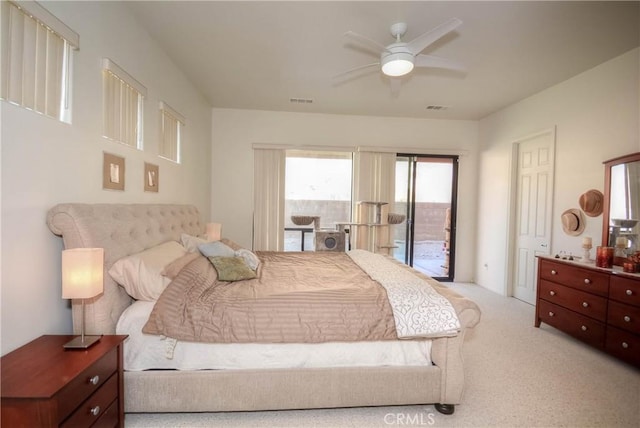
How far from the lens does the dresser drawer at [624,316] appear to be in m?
2.40

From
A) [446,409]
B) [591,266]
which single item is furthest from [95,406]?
[591,266]

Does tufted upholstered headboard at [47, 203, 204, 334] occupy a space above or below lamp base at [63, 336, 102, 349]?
above

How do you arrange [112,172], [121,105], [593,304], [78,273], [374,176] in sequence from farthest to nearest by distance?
[374,176], [593,304], [121,105], [112,172], [78,273]

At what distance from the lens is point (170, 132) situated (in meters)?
3.25

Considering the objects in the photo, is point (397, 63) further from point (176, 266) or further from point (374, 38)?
point (176, 266)

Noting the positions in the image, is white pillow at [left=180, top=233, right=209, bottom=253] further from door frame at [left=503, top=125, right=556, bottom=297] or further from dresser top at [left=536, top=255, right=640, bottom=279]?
door frame at [left=503, top=125, right=556, bottom=297]

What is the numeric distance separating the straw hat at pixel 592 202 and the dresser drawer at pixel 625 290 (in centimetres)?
90

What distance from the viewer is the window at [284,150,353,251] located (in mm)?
5293

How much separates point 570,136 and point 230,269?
3966mm

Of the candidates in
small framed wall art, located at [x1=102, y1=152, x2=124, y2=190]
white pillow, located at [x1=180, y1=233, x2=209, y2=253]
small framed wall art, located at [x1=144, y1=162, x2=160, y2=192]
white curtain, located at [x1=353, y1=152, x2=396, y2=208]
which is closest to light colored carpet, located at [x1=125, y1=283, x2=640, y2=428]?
white pillow, located at [x1=180, y1=233, x2=209, y2=253]

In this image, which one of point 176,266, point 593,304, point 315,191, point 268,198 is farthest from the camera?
point 315,191

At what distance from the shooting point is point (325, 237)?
15.4 feet

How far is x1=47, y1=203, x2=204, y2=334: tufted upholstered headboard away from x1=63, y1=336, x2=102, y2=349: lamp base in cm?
17

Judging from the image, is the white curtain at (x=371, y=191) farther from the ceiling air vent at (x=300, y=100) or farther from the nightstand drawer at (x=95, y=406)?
the nightstand drawer at (x=95, y=406)
